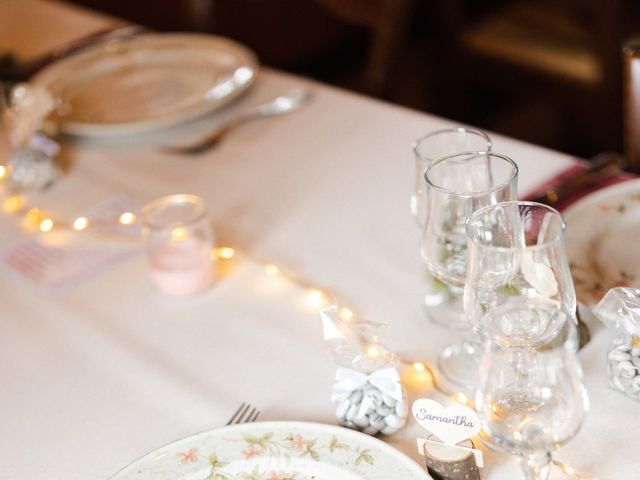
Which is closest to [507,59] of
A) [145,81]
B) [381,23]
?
[381,23]

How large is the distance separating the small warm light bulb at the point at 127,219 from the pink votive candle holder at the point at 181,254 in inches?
6.4

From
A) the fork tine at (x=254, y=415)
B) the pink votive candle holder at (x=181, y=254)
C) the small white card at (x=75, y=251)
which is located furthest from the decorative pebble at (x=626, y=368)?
the small white card at (x=75, y=251)

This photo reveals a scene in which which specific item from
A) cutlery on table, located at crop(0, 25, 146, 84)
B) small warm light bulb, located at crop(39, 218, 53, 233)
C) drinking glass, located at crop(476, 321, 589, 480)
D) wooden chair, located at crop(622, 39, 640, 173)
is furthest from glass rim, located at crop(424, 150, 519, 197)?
cutlery on table, located at crop(0, 25, 146, 84)

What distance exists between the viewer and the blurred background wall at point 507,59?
99.0 inches

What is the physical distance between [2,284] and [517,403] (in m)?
0.78

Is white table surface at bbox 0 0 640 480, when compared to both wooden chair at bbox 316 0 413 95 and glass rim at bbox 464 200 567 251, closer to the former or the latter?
glass rim at bbox 464 200 567 251

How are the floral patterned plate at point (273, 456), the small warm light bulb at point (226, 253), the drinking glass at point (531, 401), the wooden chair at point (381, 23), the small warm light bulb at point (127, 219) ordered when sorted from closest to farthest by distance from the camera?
the drinking glass at point (531, 401), the floral patterned plate at point (273, 456), the small warm light bulb at point (226, 253), the small warm light bulb at point (127, 219), the wooden chair at point (381, 23)

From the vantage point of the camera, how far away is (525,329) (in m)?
0.77

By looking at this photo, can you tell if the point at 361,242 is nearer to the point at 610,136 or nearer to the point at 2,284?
the point at 2,284

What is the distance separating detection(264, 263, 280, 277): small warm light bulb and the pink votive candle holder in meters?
0.07

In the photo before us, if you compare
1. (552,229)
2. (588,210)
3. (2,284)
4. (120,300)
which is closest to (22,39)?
(2,284)

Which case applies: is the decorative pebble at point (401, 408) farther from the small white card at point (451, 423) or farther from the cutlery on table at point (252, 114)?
the cutlery on table at point (252, 114)

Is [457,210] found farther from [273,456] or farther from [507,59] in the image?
[507,59]

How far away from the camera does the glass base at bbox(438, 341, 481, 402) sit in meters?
0.89
